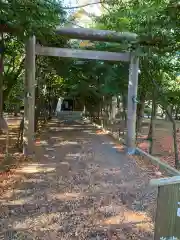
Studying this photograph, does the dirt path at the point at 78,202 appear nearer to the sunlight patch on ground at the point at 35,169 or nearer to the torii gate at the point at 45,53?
the sunlight patch on ground at the point at 35,169

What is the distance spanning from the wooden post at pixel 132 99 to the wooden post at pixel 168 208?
6.23m

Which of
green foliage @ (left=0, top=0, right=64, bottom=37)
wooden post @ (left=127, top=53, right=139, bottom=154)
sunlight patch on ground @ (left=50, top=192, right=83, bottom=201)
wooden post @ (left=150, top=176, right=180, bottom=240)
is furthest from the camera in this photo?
wooden post @ (left=127, top=53, right=139, bottom=154)

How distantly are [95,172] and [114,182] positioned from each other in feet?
2.58

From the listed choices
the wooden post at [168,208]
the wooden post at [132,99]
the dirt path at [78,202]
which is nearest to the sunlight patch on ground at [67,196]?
the dirt path at [78,202]

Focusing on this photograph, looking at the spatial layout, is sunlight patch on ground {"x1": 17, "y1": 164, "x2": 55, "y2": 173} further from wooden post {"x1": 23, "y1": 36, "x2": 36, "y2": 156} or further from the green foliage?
the green foliage

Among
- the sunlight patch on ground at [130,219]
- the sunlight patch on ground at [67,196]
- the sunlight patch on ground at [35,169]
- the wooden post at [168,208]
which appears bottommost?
the sunlight patch on ground at [130,219]

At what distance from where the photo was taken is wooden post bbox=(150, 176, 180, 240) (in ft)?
6.50

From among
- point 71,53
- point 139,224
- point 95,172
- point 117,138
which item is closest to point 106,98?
point 117,138

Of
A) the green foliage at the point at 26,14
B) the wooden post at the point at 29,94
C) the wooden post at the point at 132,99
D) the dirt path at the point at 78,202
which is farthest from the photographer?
the wooden post at the point at 132,99

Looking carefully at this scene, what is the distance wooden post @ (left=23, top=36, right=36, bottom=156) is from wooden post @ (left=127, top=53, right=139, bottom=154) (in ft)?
8.25

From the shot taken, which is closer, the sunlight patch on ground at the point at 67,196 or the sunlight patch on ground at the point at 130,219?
the sunlight patch on ground at the point at 130,219

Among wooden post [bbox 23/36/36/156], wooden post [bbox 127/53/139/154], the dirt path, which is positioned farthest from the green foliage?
wooden post [bbox 127/53/139/154]

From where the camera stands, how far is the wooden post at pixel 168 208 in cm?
198

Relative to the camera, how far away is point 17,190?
480 centimetres
